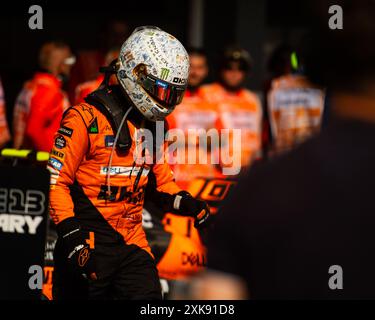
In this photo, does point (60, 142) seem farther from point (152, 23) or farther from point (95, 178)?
point (152, 23)

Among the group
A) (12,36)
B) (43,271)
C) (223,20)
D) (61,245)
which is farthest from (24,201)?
(12,36)

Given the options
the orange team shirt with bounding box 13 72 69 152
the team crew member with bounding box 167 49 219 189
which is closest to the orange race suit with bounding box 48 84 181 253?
the orange team shirt with bounding box 13 72 69 152

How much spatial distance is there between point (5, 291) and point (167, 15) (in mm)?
8194

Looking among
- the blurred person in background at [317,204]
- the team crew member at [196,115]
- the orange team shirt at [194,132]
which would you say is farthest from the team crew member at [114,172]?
the team crew member at [196,115]

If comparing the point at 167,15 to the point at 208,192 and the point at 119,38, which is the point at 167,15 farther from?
the point at 208,192

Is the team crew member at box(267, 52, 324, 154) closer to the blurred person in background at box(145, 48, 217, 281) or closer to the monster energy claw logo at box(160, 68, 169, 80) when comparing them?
the blurred person in background at box(145, 48, 217, 281)

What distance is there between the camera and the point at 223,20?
12.5 metres

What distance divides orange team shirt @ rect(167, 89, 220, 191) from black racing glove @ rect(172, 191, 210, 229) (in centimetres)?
196

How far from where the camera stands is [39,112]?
8.19 meters

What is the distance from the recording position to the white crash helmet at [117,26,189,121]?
4.91 m

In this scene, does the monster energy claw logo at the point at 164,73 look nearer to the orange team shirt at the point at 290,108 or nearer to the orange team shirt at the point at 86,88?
the orange team shirt at the point at 86,88

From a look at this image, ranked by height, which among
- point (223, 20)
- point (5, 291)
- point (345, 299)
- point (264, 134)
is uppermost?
point (223, 20)

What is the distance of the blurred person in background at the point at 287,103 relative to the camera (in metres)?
9.41

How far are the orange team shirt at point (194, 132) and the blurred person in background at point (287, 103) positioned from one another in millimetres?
763
